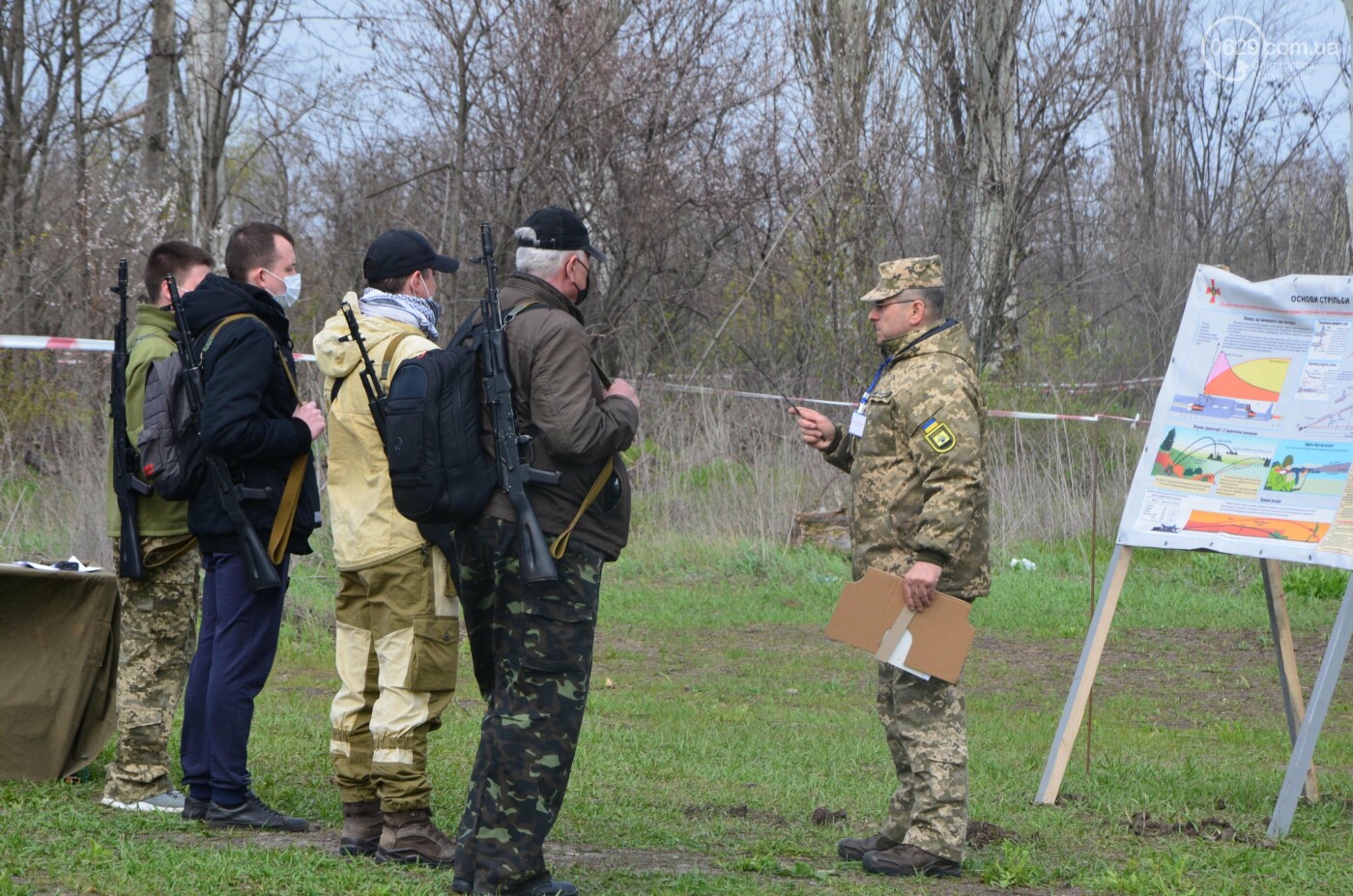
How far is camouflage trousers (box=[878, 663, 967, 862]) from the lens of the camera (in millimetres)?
4617

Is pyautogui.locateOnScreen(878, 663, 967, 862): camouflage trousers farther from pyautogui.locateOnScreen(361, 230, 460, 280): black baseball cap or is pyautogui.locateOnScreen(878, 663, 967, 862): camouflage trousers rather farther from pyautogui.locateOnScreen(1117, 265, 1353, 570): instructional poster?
pyautogui.locateOnScreen(361, 230, 460, 280): black baseball cap

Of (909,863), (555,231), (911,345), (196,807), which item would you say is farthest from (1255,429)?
(196,807)

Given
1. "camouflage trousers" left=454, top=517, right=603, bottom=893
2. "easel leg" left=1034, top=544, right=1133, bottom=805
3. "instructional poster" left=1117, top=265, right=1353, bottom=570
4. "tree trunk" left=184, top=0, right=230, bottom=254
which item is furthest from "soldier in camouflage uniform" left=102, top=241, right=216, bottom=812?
"tree trunk" left=184, top=0, right=230, bottom=254

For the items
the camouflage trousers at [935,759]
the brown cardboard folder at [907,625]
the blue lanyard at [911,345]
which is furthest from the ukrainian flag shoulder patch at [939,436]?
the camouflage trousers at [935,759]

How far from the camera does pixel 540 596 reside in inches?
155

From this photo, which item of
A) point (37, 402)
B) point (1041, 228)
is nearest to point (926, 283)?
point (37, 402)

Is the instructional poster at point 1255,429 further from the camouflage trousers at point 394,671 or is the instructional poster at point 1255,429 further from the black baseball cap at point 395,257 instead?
the black baseball cap at point 395,257

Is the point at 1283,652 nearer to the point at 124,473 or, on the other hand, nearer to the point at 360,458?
the point at 360,458

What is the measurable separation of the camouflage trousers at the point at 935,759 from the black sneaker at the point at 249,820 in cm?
207

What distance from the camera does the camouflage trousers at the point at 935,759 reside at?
4617 millimetres

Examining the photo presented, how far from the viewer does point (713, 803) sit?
555 centimetres

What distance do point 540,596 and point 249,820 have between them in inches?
64.6

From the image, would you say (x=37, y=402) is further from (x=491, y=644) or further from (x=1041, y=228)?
(x=1041, y=228)

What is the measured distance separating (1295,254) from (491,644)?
21206 millimetres
